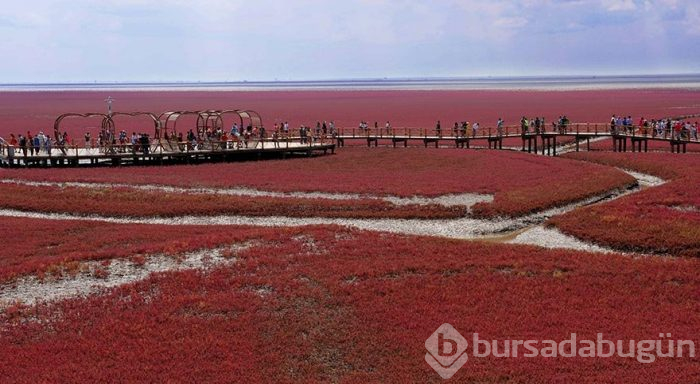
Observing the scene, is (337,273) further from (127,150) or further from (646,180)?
(127,150)

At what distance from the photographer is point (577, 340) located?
18094 mm

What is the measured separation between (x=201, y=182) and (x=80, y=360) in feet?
90.2

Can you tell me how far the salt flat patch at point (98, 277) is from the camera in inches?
888

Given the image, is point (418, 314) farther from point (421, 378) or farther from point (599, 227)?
point (599, 227)

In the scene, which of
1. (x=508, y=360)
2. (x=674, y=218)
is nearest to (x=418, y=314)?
(x=508, y=360)

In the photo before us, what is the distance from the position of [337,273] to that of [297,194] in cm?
1676

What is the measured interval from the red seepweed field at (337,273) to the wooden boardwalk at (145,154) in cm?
621

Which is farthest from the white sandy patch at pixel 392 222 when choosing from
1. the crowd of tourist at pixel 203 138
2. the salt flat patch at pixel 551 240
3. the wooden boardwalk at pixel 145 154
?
the crowd of tourist at pixel 203 138

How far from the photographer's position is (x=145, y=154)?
53.8m

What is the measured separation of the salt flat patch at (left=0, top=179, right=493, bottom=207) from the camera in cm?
3778

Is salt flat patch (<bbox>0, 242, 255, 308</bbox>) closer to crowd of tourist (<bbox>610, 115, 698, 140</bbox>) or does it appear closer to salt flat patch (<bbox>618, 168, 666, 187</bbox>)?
salt flat patch (<bbox>618, 168, 666, 187</bbox>)

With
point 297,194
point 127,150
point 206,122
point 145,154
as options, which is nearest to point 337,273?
point 297,194

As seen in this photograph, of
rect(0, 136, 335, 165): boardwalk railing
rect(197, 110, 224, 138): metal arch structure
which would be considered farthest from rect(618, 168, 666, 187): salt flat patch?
rect(197, 110, 224, 138): metal arch structure

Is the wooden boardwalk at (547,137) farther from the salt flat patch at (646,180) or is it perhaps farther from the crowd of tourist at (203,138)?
the salt flat patch at (646,180)
